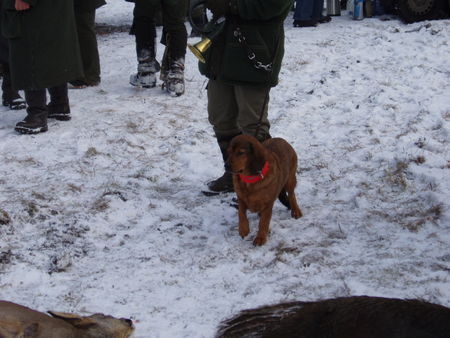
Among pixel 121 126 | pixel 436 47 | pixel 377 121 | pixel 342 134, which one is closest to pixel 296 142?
pixel 342 134

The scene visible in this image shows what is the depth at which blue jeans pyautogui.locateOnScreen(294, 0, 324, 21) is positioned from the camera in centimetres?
1067

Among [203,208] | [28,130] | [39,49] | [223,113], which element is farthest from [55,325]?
[39,49]

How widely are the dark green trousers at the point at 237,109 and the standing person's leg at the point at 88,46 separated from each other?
3136 mm

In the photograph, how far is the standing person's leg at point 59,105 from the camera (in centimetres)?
593

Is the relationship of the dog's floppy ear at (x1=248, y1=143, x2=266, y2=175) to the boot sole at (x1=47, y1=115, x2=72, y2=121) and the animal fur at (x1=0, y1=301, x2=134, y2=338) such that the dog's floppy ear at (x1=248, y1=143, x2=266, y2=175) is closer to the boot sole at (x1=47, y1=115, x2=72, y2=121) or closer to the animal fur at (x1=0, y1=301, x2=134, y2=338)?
the animal fur at (x1=0, y1=301, x2=134, y2=338)

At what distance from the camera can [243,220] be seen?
3.88m

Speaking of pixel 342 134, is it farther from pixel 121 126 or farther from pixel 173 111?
pixel 121 126

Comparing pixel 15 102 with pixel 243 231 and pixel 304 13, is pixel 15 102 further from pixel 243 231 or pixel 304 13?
pixel 304 13

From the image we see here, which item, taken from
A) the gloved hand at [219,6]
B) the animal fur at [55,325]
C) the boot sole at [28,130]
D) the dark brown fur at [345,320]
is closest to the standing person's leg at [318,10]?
the boot sole at [28,130]

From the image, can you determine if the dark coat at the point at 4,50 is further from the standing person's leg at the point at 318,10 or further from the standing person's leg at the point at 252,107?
the standing person's leg at the point at 318,10

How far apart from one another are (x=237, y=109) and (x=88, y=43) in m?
3.37

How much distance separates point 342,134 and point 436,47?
12.1 ft

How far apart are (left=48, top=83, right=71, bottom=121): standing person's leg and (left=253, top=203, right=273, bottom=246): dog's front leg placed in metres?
3.23

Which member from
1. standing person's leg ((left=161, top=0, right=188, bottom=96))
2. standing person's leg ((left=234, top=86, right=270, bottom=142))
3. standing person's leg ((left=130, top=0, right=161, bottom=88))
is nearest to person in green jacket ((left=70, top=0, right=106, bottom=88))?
standing person's leg ((left=130, top=0, right=161, bottom=88))
